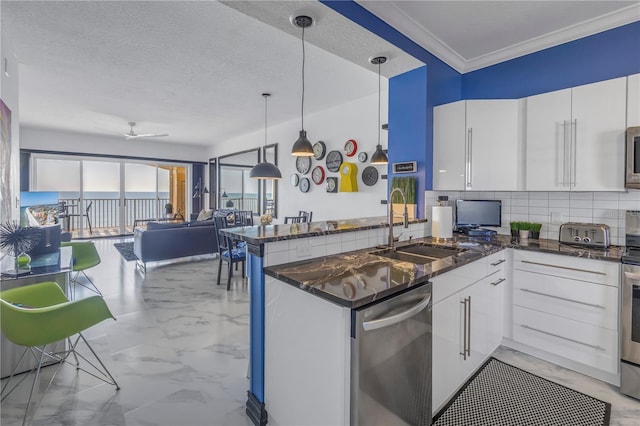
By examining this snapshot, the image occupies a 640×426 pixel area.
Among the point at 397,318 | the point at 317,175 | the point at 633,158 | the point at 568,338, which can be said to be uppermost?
the point at 317,175

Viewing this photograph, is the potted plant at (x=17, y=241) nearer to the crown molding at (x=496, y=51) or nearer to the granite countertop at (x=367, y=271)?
the granite countertop at (x=367, y=271)

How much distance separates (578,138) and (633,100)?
0.38m

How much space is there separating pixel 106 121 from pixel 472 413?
7767mm

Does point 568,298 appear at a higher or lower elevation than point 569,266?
lower

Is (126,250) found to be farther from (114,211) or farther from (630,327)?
(630,327)

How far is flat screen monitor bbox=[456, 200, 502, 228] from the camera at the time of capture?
318 centimetres

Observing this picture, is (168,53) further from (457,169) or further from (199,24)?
(457,169)

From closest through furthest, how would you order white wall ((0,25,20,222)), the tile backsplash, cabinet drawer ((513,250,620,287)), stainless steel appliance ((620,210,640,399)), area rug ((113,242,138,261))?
stainless steel appliance ((620,210,640,399)) → cabinet drawer ((513,250,620,287)) → the tile backsplash → white wall ((0,25,20,222)) → area rug ((113,242,138,261))

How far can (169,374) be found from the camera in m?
2.28

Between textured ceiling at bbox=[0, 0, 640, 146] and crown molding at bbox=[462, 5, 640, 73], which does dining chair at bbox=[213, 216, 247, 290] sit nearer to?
textured ceiling at bbox=[0, 0, 640, 146]

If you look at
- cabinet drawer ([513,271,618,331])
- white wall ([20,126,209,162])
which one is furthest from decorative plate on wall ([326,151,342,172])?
white wall ([20,126,209,162])

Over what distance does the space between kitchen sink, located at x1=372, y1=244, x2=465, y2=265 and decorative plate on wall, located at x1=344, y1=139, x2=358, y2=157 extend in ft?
9.22

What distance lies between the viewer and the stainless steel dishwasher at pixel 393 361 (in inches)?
52.2

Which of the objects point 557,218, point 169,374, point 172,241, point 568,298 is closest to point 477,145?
point 557,218
